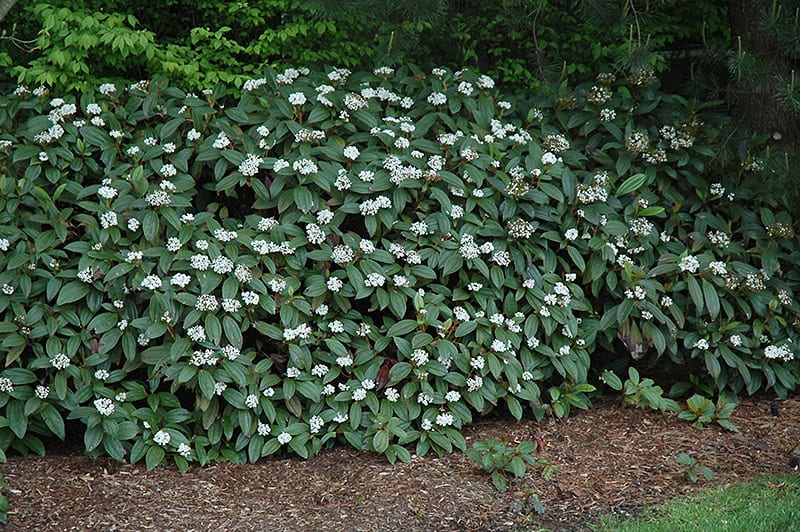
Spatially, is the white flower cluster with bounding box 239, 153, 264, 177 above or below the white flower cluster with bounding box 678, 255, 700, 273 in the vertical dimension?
above

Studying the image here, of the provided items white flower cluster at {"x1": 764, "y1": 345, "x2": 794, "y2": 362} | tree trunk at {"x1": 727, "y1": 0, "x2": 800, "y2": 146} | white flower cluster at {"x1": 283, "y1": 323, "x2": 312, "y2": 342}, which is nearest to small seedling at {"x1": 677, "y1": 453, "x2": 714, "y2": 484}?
white flower cluster at {"x1": 764, "y1": 345, "x2": 794, "y2": 362}

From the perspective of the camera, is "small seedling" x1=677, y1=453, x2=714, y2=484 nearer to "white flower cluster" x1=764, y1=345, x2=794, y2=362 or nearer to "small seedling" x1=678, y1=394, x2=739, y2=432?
"small seedling" x1=678, y1=394, x2=739, y2=432

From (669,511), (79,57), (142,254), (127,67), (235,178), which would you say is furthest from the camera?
(127,67)

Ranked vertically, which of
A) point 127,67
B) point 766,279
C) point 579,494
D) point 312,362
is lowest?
point 579,494

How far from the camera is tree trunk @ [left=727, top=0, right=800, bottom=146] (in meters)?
4.44

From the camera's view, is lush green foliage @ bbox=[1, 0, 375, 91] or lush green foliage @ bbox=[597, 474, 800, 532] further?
lush green foliage @ bbox=[1, 0, 375, 91]

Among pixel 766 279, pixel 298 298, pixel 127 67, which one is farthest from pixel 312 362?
pixel 127 67

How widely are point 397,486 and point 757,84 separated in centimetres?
263

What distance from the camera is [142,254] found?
389cm

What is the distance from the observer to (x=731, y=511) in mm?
3463

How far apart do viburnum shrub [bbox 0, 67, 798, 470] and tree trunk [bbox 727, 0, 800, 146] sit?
0.27 metres

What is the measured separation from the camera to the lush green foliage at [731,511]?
3348 mm

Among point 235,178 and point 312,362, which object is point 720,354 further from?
point 235,178

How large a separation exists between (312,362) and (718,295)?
80.3 inches
